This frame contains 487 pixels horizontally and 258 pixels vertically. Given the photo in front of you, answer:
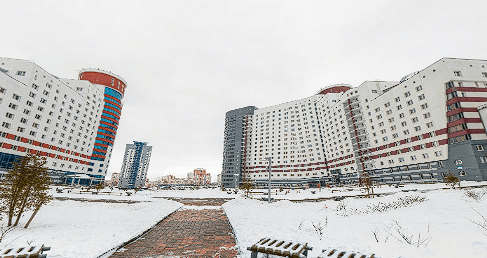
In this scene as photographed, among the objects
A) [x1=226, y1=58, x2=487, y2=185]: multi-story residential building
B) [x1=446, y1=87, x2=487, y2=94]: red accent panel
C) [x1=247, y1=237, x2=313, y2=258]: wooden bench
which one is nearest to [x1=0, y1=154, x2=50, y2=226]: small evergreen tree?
[x1=247, y1=237, x2=313, y2=258]: wooden bench

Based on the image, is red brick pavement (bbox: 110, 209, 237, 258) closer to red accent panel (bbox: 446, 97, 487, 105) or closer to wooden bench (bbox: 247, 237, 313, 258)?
wooden bench (bbox: 247, 237, 313, 258)

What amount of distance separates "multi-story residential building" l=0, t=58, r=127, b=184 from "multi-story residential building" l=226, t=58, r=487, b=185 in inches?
2560

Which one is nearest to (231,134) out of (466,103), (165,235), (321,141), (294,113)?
(294,113)

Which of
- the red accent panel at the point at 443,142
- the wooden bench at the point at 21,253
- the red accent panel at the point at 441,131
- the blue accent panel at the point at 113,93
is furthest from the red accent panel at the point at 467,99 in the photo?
the blue accent panel at the point at 113,93

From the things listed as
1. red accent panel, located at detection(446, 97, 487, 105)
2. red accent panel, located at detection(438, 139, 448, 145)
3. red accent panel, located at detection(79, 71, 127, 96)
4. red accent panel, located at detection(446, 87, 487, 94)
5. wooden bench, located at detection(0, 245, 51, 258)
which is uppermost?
red accent panel, located at detection(79, 71, 127, 96)

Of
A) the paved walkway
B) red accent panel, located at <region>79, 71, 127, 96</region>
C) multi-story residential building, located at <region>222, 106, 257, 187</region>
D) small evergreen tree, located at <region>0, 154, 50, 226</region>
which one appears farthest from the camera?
multi-story residential building, located at <region>222, 106, 257, 187</region>

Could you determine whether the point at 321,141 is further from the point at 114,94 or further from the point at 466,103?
the point at 114,94

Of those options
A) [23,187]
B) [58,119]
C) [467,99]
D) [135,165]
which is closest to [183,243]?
[23,187]

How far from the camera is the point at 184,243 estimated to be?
6.46 m

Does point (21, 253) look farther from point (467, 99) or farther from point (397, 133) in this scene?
point (397, 133)

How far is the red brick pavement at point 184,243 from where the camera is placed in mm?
5500

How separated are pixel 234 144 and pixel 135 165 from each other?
97.6m

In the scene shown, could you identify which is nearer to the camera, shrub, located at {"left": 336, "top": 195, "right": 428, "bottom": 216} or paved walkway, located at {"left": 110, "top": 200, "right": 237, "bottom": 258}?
paved walkway, located at {"left": 110, "top": 200, "right": 237, "bottom": 258}

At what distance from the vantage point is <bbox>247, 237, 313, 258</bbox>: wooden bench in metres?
4.09
